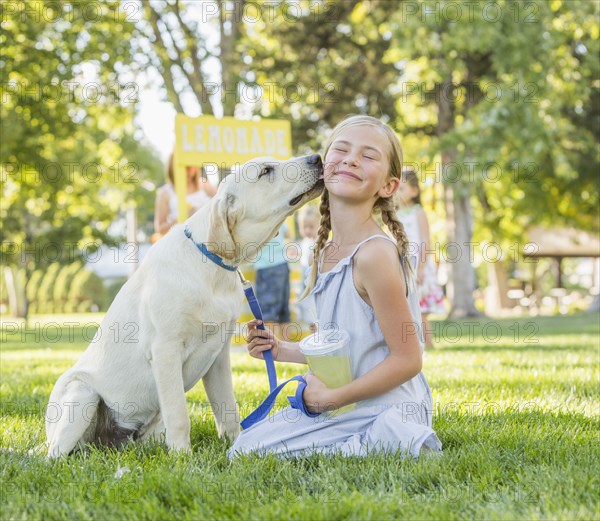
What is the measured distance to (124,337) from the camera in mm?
3479

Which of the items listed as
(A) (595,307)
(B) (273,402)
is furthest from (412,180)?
(A) (595,307)

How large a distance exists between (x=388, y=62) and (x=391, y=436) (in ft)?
49.4

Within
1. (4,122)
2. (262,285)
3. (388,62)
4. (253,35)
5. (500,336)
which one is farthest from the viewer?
(253,35)

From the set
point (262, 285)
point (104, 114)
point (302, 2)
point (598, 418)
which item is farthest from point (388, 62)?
point (598, 418)

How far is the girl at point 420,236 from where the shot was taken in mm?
7209

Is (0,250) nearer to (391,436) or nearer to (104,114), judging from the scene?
(104,114)

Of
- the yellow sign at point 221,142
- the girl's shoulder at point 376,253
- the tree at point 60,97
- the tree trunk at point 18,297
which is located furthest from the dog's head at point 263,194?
the tree trunk at point 18,297

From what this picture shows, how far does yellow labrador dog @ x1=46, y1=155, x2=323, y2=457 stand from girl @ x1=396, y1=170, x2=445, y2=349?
355 centimetres

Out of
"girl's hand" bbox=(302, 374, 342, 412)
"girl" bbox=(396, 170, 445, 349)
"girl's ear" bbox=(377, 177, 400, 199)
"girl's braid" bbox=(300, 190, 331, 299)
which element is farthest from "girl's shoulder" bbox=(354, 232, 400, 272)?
"girl" bbox=(396, 170, 445, 349)

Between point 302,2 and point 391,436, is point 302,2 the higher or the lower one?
the higher one

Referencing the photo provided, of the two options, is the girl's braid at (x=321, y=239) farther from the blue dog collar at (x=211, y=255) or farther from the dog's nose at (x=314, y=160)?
the blue dog collar at (x=211, y=255)

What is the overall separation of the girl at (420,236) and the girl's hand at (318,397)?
12.7ft

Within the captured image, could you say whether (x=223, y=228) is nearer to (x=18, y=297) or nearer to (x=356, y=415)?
(x=356, y=415)

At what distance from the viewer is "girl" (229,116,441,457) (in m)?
2.95
